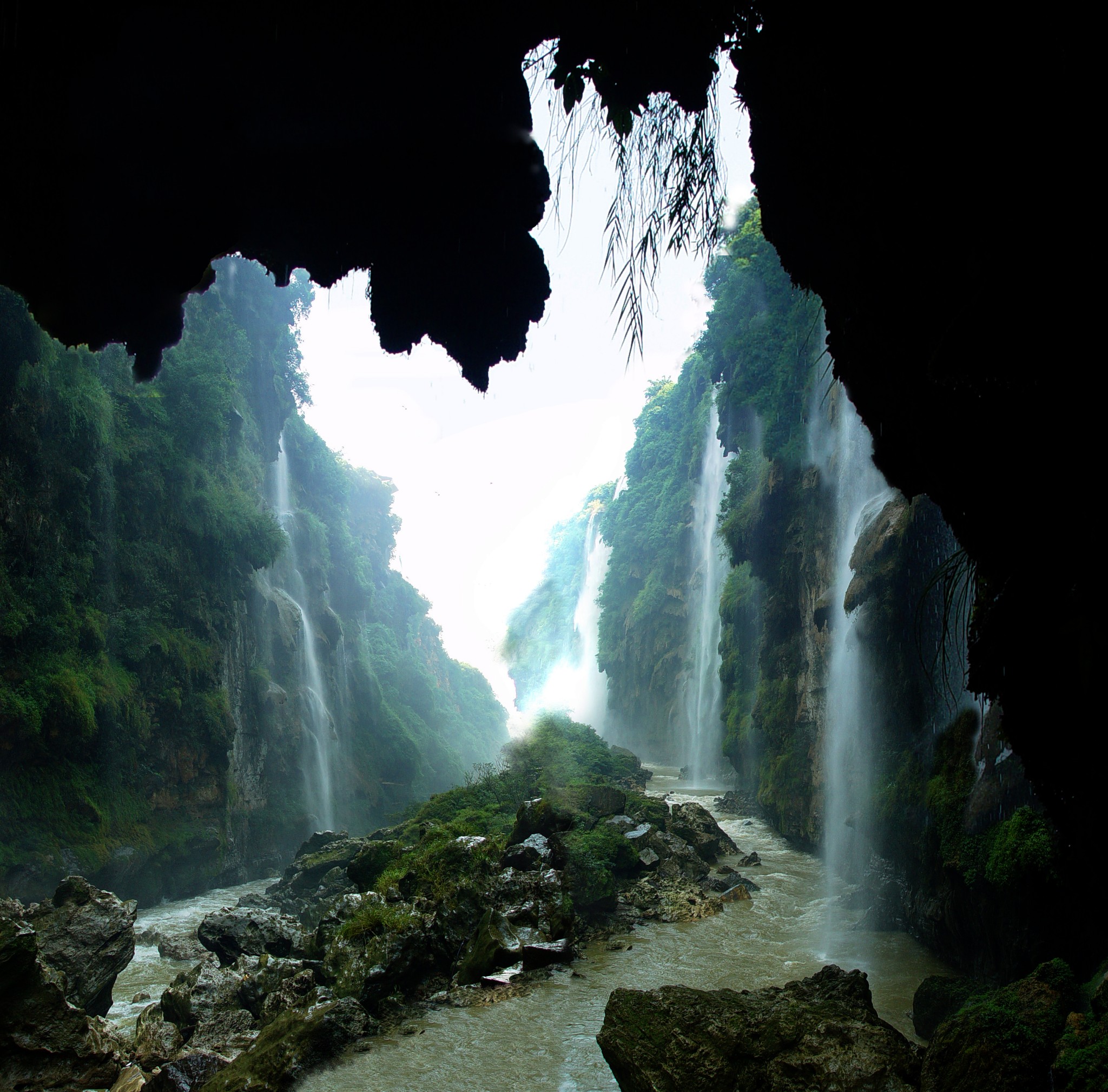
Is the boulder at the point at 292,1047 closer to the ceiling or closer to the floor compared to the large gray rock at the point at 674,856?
closer to the ceiling

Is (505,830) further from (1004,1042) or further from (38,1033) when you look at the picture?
(1004,1042)

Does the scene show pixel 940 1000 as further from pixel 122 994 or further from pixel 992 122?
pixel 122 994

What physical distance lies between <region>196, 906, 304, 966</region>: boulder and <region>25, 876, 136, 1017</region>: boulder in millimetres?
1383

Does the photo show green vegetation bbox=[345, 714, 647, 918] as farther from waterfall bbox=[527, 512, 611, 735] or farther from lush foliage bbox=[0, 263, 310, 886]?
waterfall bbox=[527, 512, 611, 735]

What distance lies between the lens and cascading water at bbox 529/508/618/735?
50594 millimetres

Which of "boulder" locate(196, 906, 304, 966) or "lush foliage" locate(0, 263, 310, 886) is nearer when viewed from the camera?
"boulder" locate(196, 906, 304, 966)

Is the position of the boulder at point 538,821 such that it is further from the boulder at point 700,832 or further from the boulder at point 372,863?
the boulder at point 700,832

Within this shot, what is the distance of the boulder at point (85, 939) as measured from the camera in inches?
309

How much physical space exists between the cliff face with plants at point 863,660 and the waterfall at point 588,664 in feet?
63.2

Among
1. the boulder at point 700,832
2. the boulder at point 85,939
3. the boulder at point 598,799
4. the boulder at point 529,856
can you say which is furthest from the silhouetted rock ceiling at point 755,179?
the boulder at point 700,832

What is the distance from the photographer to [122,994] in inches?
370

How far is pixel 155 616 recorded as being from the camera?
60.8 feet

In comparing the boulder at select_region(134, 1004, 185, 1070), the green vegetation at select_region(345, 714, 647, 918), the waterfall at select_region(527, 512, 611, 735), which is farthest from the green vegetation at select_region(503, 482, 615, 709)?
the boulder at select_region(134, 1004, 185, 1070)

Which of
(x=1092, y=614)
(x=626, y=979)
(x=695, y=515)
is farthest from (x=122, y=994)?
(x=695, y=515)
